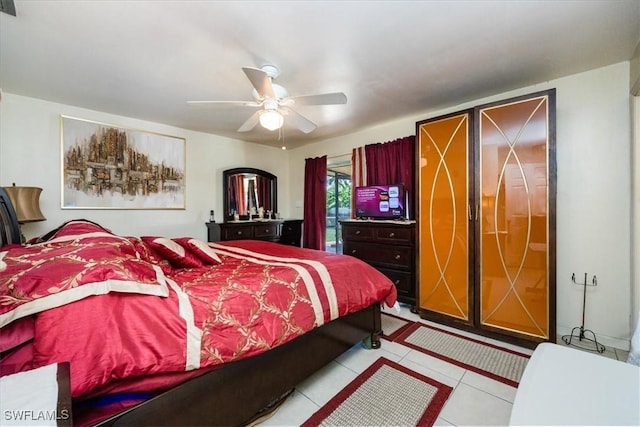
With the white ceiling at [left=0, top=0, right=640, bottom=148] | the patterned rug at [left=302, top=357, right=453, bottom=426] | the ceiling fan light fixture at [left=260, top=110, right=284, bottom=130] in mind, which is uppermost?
the white ceiling at [left=0, top=0, right=640, bottom=148]

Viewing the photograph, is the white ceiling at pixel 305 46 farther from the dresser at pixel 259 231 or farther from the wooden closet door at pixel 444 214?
the dresser at pixel 259 231

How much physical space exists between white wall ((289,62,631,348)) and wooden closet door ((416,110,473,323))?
0.87m

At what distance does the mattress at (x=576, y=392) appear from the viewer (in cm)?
77

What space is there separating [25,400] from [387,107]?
350cm

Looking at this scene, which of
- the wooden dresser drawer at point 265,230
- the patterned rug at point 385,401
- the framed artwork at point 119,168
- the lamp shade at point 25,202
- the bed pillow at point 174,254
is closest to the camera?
the patterned rug at point 385,401

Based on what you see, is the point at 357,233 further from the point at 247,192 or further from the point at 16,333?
the point at 16,333

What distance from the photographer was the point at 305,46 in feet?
6.51

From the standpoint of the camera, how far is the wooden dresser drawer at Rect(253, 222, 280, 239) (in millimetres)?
4430

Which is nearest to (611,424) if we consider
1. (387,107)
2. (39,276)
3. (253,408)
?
(253,408)

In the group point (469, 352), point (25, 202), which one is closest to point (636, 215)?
point (469, 352)

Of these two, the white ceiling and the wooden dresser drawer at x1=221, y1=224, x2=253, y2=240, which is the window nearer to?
the wooden dresser drawer at x1=221, y1=224, x2=253, y2=240

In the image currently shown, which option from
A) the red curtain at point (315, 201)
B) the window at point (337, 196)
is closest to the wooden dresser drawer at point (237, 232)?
the red curtain at point (315, 201)

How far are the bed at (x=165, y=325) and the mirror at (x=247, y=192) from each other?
2534 mm

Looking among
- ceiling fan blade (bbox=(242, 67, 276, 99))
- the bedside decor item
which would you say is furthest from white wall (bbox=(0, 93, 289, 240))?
ceiling fan blade (bbox=(242, 67, 276, 99))
